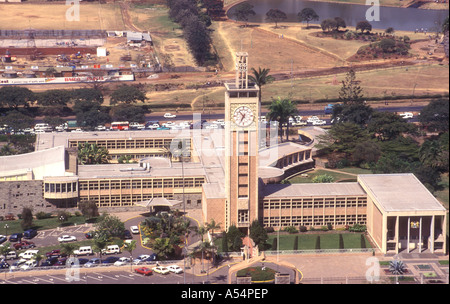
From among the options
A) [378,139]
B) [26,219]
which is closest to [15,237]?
[26,219]

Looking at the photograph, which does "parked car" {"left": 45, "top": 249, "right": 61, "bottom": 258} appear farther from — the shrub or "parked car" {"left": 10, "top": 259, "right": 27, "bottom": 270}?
the shrub

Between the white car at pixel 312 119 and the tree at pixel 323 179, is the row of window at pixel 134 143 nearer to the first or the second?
the tree at pixel 323 179

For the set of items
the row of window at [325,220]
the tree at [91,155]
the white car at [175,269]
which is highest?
the tree at [91,155]

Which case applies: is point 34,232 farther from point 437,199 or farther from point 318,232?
point 437,199

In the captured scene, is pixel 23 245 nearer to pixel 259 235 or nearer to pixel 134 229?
pixel 134 229

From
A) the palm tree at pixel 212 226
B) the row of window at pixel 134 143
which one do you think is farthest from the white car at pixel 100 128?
the palm tree at pixel 212 226

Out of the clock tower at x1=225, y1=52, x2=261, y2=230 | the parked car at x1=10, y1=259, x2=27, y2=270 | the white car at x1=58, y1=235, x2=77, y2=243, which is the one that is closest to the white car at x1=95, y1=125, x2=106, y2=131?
the white car at x1=58, y1=235, x2=77, y2=243

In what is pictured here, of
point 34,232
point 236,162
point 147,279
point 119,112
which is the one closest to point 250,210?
point 236,162
